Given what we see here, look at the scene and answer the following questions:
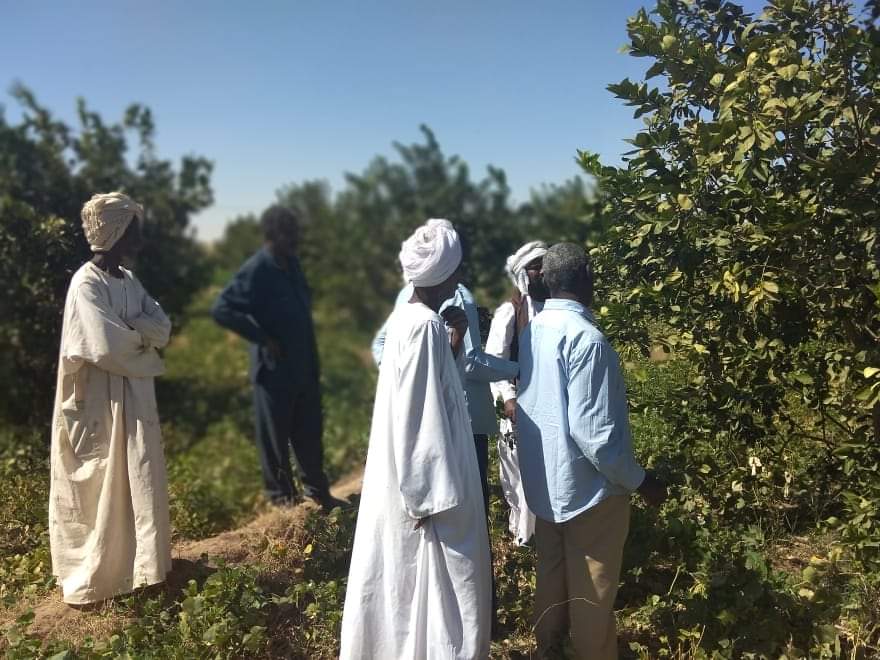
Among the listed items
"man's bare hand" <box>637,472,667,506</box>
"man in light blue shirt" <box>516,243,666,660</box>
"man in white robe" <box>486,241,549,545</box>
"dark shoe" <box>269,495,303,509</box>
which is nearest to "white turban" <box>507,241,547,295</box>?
"man in white robe" <box>486,241,549,545</box>

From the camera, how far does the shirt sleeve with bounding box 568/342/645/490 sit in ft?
8.98

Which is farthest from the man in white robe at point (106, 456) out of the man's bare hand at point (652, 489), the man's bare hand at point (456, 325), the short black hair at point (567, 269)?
the man's bare hand at point (652, 489)

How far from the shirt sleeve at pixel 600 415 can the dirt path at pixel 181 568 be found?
6.30 ft

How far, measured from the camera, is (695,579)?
134 inches

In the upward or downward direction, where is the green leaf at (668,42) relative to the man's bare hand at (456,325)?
upward

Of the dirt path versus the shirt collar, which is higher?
the shirt collar

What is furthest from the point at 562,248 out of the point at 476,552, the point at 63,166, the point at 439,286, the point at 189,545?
the point at 63,166

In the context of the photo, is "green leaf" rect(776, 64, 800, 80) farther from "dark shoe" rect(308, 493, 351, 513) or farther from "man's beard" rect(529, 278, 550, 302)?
"dark shoe" rect(308, 493, 351, 513)

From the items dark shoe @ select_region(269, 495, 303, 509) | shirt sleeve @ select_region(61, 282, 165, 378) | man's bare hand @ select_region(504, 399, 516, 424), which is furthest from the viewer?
dark shoe @ select_region(269, 495, 303, 509)

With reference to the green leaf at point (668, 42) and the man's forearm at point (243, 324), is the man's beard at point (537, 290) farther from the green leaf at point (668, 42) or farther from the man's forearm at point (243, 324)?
the man's forearm at point (243, 324)

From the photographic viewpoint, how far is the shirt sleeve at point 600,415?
2.74 m

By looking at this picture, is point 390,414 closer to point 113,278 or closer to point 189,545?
point 113,278

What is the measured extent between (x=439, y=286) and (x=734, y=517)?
1900 millimetres

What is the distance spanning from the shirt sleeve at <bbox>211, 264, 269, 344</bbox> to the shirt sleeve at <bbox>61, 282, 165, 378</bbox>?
5.46 ft
